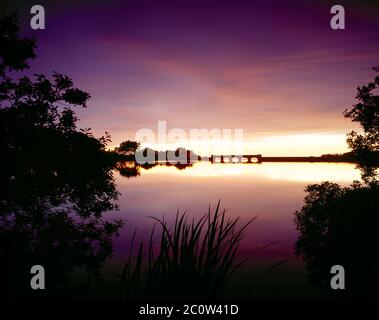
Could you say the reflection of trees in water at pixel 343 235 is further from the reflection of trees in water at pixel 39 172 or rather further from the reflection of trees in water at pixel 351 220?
the reflection of trees in water at pixel 39 172

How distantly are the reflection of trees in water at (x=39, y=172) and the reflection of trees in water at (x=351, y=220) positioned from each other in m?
10.8

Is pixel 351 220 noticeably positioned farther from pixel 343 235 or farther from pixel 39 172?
pixel 39 172

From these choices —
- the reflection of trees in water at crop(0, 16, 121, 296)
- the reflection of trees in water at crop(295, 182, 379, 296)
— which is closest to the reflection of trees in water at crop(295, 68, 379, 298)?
the reflection of trees in water at crop(295, 182, 379, 296)

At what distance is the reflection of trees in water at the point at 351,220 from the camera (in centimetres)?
1420

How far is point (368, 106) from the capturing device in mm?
15688

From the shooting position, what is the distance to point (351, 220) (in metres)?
15.7

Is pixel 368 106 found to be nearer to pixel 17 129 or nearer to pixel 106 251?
pixel 106 251

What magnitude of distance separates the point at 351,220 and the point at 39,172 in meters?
15.7

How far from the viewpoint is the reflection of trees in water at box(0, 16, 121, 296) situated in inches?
404

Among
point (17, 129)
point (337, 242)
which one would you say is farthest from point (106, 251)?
point (337, 242)

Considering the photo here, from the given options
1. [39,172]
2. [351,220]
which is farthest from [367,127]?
[39,172]

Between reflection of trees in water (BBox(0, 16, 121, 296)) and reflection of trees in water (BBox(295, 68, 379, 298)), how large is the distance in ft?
35.3
